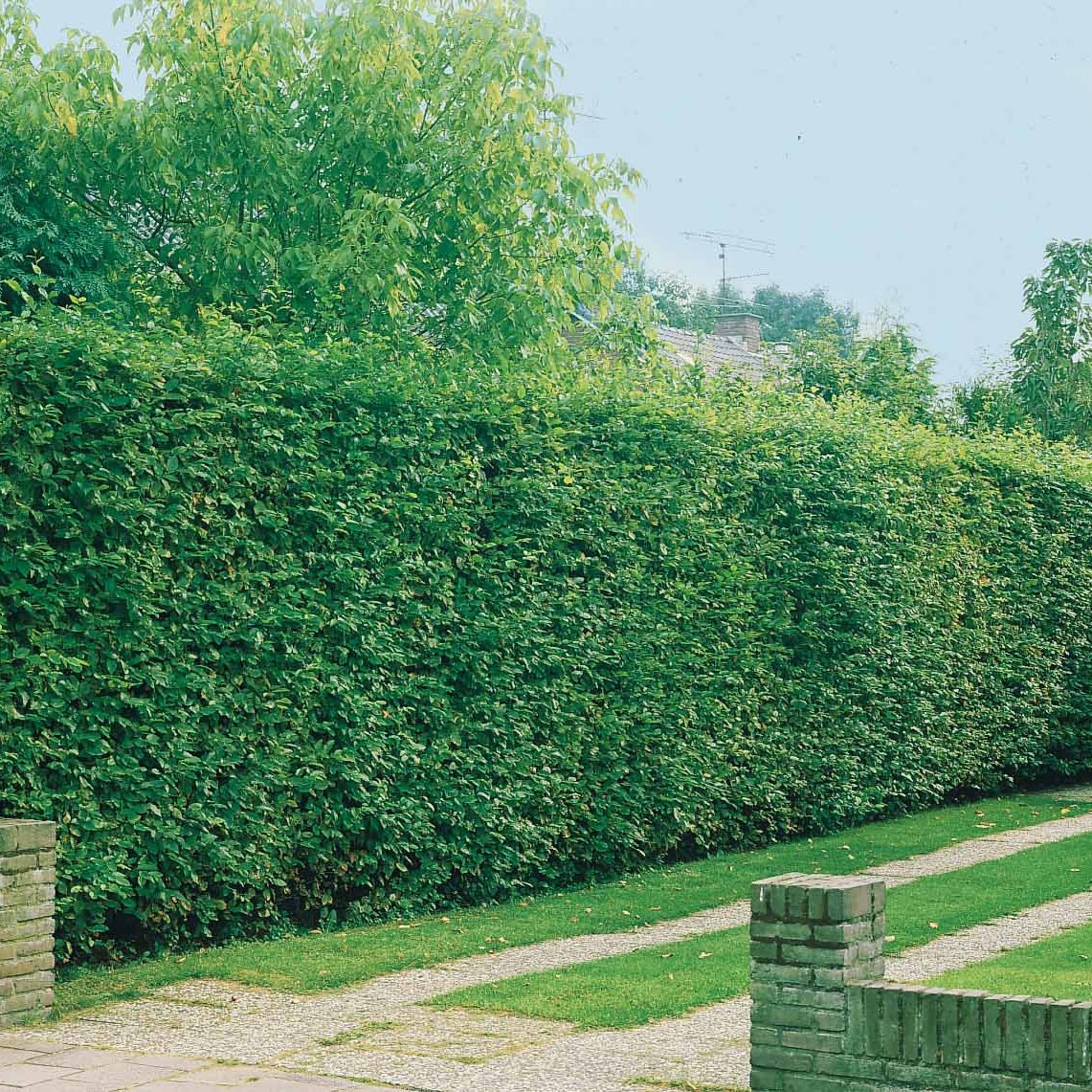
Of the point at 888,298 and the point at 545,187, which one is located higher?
the point at 888,298

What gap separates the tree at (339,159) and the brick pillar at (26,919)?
6876mm

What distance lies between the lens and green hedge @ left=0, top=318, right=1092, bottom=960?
7.23 meters

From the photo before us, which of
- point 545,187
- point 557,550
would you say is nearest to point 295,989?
point 557,550

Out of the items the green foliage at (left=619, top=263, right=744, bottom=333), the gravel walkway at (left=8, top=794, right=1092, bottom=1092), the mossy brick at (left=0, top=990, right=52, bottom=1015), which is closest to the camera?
the gravel walkway at (left=8, top=794, right=1092, bottom=1092)

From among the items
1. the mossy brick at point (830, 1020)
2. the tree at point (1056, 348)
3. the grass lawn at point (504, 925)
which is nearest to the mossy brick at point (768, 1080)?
the mossy brick at point (830, 1020)

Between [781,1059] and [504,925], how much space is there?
3.84 m

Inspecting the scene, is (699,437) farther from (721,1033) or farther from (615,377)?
(721,1033)

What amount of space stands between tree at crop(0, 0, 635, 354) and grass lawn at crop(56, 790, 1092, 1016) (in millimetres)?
5440

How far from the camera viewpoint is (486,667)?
30.1 ft

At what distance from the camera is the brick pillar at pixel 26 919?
20.8 ft

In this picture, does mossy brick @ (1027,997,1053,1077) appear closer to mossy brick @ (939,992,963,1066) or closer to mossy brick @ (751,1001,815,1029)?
mossy brick @ (939,992,963,1066)

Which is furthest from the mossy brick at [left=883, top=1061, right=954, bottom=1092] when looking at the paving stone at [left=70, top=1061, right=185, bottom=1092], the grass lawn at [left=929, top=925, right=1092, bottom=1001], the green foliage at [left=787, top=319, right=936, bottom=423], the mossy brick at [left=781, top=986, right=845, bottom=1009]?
the green foliage at [left=787, top=319, right=936, bottom=423]

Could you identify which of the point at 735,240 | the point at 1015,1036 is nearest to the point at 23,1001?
the point at 1015,1036

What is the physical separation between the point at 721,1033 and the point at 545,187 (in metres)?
9.54
